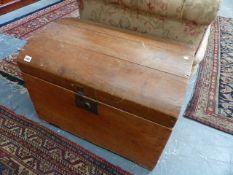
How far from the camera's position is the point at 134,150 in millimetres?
1003

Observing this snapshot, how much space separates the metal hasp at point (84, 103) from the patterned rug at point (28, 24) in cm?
72

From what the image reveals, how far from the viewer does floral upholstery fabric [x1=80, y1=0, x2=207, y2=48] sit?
112cm

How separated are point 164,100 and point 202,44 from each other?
0.59m

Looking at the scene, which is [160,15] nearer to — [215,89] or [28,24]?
[215,89]

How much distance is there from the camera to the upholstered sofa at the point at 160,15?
3.33 feet

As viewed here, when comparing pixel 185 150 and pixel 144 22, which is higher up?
pixel 144 22

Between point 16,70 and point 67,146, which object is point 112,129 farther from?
point 16,70

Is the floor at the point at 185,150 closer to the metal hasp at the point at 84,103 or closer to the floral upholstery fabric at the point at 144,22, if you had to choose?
the metal hasp at the point at 84,103

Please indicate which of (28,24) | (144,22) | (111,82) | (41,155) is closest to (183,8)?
(144,22)

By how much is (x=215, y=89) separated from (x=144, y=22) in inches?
28.9

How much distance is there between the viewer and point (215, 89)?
5.04 feet

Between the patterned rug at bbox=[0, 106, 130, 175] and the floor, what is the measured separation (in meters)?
0.04

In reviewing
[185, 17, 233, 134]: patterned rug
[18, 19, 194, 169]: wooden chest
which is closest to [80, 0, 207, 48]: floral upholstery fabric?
[18, 19, 194, 169]: wooden chest

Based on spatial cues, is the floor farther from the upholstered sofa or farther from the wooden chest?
the upholstered sofa
